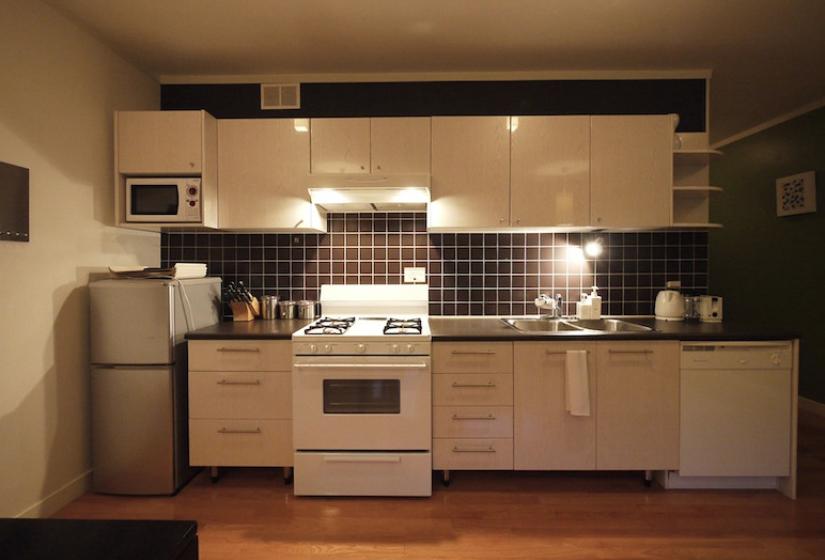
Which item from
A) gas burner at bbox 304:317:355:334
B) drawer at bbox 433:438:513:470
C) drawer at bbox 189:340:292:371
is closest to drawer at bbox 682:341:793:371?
drawer at bbox 433:438:513:470

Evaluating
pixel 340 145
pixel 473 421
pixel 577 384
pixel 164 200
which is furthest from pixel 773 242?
pixel 164 200

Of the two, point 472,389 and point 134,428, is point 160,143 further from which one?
point 472,389

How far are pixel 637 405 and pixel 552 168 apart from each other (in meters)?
1.48

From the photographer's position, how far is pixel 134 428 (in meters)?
2.34

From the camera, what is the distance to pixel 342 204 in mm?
2781

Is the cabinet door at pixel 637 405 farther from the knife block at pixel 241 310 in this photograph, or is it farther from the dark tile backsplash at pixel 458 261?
the knife block at pixel 241 310

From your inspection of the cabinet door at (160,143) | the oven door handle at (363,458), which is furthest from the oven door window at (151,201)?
the oven door handle at (363,458)

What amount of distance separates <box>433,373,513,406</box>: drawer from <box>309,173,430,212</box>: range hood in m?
1.10

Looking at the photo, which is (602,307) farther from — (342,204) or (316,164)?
(316,164)

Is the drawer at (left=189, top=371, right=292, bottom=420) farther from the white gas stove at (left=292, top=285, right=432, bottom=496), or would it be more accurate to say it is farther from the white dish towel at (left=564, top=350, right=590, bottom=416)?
the white dish towel at (left=564, top=350, right=590, bottom=416)

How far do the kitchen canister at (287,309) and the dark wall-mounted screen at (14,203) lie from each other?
53.9 inches

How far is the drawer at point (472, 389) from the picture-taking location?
237 centimetres

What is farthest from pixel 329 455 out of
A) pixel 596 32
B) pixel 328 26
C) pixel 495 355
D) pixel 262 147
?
pixel 596 32

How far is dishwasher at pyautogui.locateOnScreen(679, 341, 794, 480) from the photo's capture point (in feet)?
7.63
